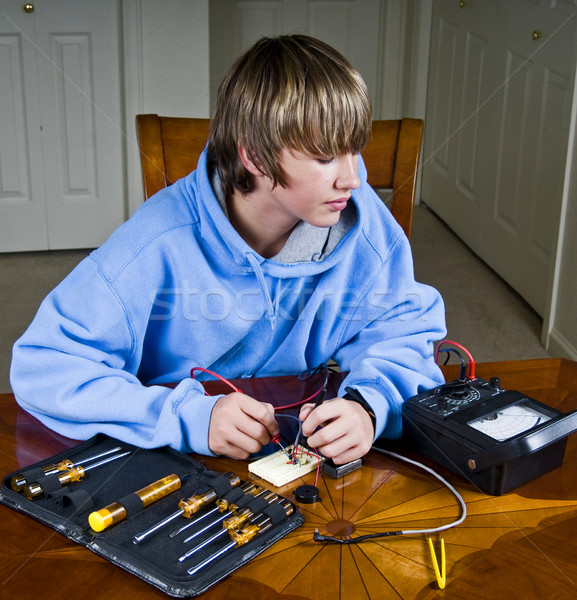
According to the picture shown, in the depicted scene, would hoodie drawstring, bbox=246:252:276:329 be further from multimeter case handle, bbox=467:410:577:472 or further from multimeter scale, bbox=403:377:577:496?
multimeter case handle, bbox=467:410:577:472

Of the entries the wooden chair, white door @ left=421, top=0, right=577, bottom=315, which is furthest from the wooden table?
white door @ left=421, top=0, right=577, bottom=315

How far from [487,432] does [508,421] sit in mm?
41

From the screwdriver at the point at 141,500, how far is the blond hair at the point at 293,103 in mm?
424

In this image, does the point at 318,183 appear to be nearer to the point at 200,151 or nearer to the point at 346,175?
the point at 346,175

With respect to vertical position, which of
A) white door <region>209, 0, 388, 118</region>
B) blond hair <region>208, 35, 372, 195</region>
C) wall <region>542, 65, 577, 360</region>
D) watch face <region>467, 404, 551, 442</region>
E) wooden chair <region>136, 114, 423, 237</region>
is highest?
white door <region>209, 0, 388, 118</region>

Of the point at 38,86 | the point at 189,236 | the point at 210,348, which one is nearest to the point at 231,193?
the point at 189,236

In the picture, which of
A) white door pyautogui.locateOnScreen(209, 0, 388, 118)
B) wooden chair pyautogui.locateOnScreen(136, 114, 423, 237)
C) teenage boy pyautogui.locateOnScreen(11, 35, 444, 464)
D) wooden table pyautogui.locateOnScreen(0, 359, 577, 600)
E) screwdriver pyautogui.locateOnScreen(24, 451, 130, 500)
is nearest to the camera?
wooden table pyautogui.locateOnScreen(0, 359, 577, 600)

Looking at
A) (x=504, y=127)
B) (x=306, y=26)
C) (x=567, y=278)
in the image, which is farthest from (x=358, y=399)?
(x=306, y=26)

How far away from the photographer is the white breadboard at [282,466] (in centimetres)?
96

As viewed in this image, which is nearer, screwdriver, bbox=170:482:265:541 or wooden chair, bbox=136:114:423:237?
screwdriver, bbox=170:482:265:541

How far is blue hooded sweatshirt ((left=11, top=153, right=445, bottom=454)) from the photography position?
41.1 inches

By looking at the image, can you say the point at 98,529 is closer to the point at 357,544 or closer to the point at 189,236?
the point at 357,544

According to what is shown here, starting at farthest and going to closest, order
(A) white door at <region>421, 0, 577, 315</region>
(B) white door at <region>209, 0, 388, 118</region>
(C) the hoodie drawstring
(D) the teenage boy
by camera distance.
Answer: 1. (B) white door at <region>209, 0, 388, 118</region>
2. (A) white door at <region>421, 0, 577, 315</region>
3. (C) the hoodie drawstring
4. (D) the teenage boy

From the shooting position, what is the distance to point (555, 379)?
1.21 m
